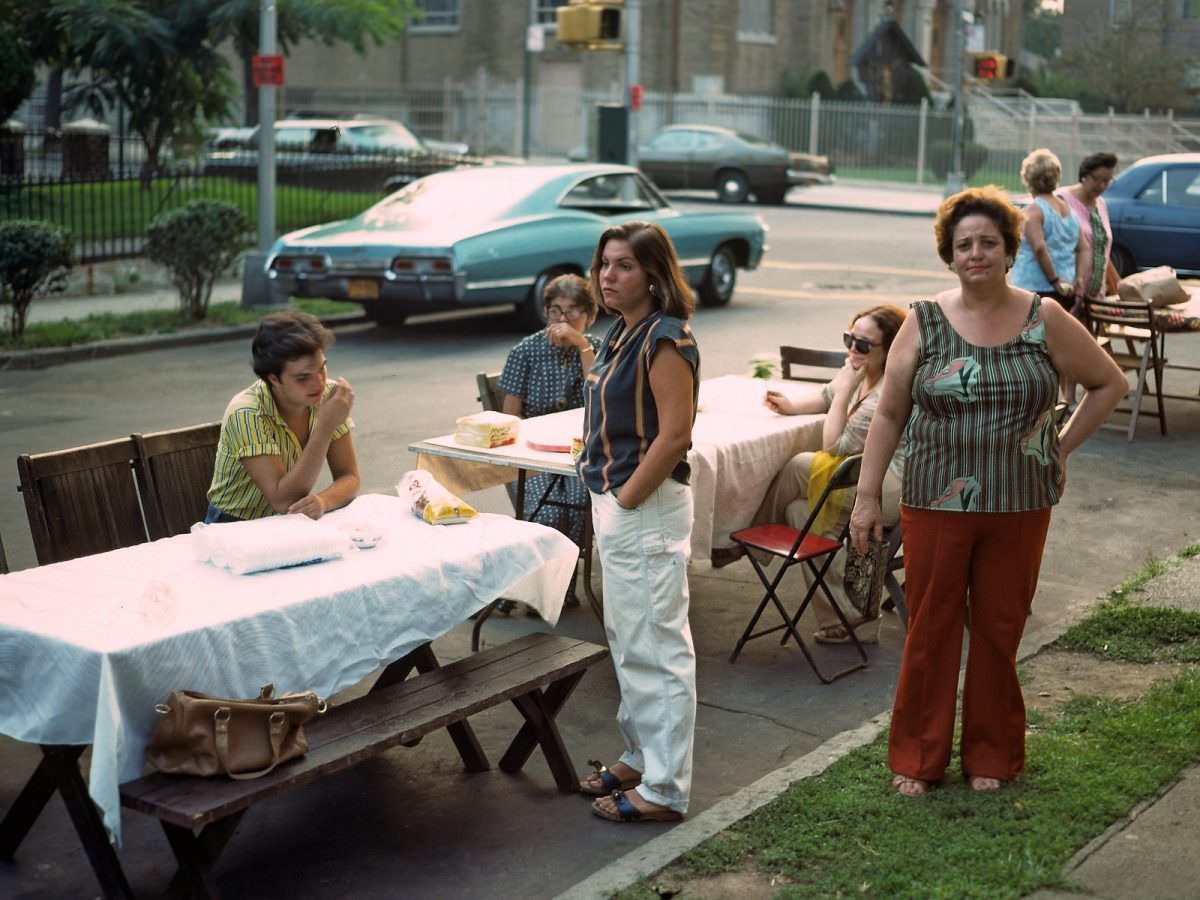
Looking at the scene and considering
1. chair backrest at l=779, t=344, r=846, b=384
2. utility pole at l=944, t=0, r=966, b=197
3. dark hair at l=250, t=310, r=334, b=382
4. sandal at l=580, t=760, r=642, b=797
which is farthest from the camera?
utility pole at l=944, t=0, r=966, b=197

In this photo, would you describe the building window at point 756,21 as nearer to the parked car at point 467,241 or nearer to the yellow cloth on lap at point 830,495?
the parked car at point 467,241

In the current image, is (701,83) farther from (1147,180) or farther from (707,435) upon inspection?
(707,435)

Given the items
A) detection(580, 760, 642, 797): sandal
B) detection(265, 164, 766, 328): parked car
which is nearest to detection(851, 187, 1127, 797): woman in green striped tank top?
detection(580, 760, 642, 797): sandal

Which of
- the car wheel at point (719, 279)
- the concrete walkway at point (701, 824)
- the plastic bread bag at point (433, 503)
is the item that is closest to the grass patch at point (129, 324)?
the car wheel at point (719, 279)

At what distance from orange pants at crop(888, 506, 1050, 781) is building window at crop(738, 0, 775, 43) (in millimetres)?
44102

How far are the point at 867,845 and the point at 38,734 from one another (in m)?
2.28

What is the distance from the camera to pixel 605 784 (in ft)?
17.3

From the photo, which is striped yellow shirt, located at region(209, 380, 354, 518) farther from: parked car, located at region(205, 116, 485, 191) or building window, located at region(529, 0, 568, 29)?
building window, located at region(529, 0, 568, 29)

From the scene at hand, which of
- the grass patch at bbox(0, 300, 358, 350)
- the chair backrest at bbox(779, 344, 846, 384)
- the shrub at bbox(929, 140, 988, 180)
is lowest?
the grass patch at bbox(0, 300, 358, 350)

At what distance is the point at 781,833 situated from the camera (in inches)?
191

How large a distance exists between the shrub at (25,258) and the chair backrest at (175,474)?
28.8 feet

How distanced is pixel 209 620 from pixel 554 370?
11.6 feet

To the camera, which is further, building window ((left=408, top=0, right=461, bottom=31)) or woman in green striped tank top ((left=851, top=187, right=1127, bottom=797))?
building window ((left=408, top=0, right=461, bottom=31))

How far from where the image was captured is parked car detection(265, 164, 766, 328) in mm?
14883
